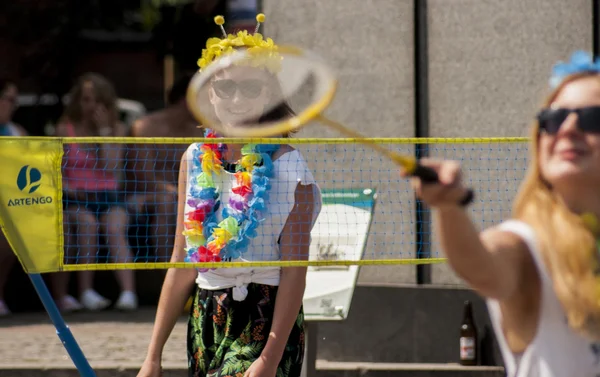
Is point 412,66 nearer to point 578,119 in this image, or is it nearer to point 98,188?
point 98,188

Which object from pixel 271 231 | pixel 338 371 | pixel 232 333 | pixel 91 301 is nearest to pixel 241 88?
pixel 271 231

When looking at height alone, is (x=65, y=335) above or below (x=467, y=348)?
above

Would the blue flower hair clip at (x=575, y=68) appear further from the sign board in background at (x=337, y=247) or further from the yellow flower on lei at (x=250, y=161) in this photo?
the sign board in background at (x=337, y=247)

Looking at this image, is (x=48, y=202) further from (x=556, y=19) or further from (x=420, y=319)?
(x=556, y=19)

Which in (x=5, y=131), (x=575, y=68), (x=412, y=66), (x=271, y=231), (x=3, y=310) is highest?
(x=412, y=66)

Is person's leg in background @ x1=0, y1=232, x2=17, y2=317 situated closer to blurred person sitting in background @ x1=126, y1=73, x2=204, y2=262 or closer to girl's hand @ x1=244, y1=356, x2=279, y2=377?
blurred person sitting in background @ x1=126, y1=73, x2=204, y2=262

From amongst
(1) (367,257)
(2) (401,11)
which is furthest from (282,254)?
(2) (401,11)

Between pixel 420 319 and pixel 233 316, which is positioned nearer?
→ pixel 233 316

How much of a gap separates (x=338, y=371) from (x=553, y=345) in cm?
486

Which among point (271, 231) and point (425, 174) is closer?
point (425, 174)

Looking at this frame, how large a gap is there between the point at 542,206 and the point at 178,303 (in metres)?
2.18

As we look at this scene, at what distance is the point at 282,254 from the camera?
4.55 m

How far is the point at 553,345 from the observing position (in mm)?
2705

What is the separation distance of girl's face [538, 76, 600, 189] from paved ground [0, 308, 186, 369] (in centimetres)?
500
